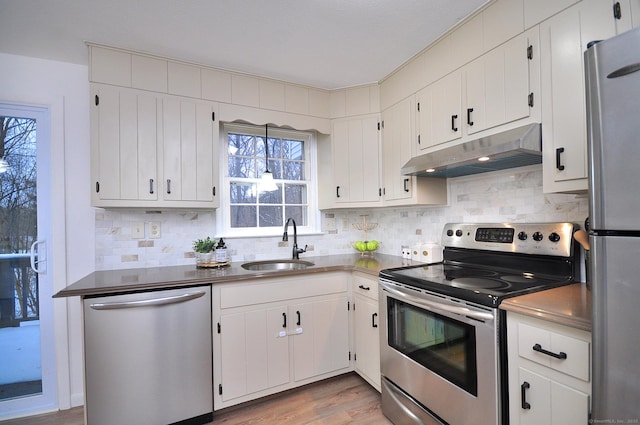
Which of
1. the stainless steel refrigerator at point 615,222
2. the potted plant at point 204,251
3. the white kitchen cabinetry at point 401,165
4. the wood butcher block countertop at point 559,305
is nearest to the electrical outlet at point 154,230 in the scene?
the potted plant at point 204,251

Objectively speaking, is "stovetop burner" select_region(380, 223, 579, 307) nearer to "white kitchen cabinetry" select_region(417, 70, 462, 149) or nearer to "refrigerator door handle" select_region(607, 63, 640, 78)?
"white kitchen cabinetry" select_region(417, 70, 462, 149)

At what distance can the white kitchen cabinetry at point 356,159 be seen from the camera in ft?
8.52

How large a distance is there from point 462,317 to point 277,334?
127 centimetres

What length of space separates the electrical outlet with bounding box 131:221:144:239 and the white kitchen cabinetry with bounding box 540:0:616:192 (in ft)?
8.73

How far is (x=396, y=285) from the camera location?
181 centimetres

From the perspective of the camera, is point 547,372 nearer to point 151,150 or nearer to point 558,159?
point 558,159

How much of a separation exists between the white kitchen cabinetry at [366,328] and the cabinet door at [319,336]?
9cm

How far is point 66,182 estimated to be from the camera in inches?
84.3

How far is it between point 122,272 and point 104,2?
1.69 m

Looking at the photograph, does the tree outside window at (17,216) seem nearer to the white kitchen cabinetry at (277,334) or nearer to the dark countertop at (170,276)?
the dark countertop at (170,276)

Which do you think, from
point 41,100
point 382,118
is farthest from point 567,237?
point 41,100

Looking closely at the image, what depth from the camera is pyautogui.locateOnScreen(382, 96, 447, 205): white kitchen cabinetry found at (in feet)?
7.38

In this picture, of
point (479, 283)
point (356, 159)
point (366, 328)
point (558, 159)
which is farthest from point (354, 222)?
point (558, 159)

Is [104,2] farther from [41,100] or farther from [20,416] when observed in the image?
[20,416]
